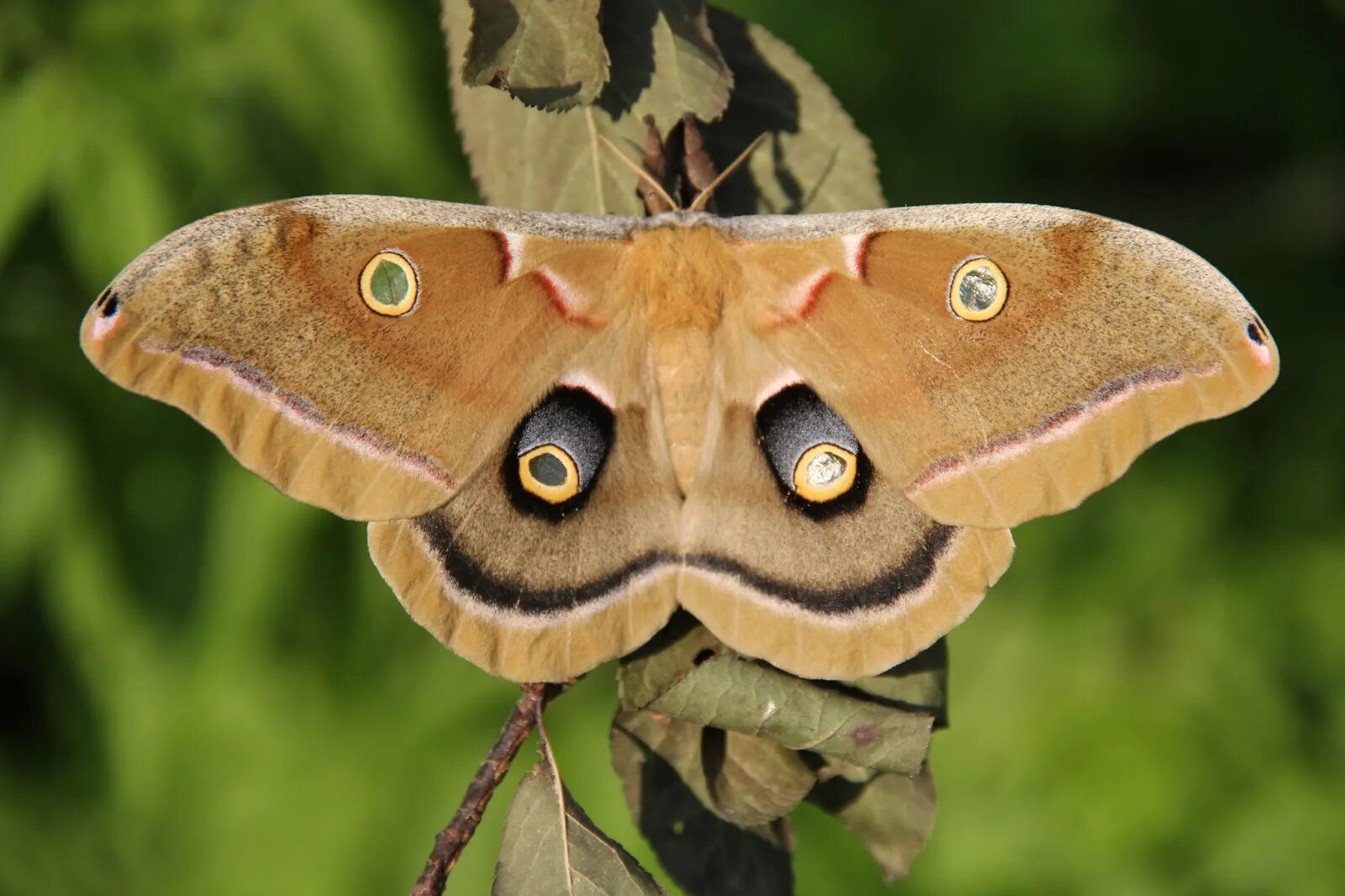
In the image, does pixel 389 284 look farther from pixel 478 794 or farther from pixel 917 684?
pixel 917 684

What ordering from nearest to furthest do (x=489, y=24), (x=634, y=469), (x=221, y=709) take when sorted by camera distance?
(x=489, y=24) < (x=634, y=469) < (x=221, y=709)

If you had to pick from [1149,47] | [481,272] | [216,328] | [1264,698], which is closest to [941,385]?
[481,272]

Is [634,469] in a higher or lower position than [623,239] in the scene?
lower

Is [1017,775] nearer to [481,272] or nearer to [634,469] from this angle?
[634,469]

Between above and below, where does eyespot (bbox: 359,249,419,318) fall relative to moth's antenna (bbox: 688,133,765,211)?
below

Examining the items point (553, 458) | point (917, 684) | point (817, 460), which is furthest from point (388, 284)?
point (917, 684)

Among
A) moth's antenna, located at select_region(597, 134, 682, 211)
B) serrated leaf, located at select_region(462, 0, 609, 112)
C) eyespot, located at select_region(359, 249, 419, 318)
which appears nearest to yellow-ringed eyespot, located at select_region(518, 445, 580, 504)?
eyespot, located at select_region(359, 249, 419, 318)

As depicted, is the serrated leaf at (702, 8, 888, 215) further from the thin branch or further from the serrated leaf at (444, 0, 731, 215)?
the thin branch

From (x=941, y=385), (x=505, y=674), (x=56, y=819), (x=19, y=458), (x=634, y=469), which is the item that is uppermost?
(x=941, y=385)
